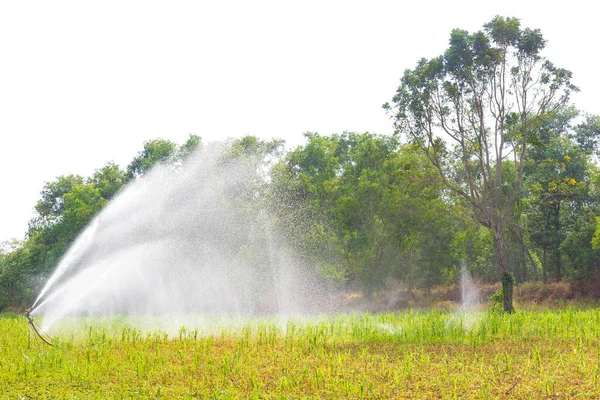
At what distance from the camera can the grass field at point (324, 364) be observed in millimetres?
8523

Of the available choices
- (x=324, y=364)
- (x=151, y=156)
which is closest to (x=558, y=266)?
(x=324, y=364)

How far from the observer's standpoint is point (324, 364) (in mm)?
10359

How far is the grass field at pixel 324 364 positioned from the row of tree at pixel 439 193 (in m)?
10.6

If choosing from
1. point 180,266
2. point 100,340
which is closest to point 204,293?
point 180,266

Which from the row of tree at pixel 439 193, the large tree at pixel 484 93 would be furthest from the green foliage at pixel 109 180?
the large tree at pixel 484 93

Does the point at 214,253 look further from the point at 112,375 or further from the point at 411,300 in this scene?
the point at 112,375

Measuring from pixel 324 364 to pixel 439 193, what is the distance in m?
27.6

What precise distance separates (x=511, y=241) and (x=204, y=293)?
70.3ft

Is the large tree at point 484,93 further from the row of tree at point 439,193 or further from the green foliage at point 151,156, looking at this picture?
the green foliage at point 151,156

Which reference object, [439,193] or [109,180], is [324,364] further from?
[109,180]

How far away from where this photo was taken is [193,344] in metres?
12.5

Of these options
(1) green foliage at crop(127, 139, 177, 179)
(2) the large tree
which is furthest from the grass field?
(1) green foliage at crop(127, 139, 177, 179)

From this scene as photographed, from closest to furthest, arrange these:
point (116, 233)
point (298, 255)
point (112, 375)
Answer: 1. point (112, 375)
2. point (298, 255)
3. point (116, 233)

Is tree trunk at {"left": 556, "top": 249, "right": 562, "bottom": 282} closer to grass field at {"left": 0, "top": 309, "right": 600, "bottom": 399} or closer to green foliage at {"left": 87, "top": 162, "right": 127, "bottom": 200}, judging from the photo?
grass field at {"left": 0, "top": 309, "right": 600, "bottom": 399}
